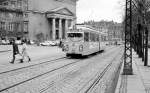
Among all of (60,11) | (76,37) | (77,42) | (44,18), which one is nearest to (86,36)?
(76,37)

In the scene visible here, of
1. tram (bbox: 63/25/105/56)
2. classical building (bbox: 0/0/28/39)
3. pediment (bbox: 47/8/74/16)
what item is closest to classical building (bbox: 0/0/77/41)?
pediment (bbox: 47/8/74/16)

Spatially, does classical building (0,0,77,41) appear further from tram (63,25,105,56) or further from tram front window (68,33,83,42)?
tram front window (68,33,83,42)

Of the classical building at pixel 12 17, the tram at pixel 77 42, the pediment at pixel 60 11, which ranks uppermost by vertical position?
the pediment at pixel 60 11

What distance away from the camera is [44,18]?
400ft

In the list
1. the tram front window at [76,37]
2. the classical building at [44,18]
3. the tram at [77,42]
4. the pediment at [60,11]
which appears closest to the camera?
the tram at [77,42]

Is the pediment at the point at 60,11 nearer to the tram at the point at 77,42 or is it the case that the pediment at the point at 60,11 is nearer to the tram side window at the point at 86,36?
the tram side window at the point at 86,36

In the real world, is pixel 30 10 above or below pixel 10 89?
above

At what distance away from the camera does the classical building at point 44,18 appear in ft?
361

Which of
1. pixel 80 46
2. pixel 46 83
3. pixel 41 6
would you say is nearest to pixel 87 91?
pixel 46 83

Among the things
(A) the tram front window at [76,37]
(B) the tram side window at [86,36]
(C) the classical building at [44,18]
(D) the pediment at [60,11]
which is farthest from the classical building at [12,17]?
(A) the tram front window at [76,37]

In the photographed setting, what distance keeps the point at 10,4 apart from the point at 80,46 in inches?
3008

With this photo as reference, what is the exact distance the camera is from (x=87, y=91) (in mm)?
11102

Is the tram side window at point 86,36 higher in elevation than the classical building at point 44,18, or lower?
lower

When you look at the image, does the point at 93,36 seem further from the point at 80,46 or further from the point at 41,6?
the point at 41,6
